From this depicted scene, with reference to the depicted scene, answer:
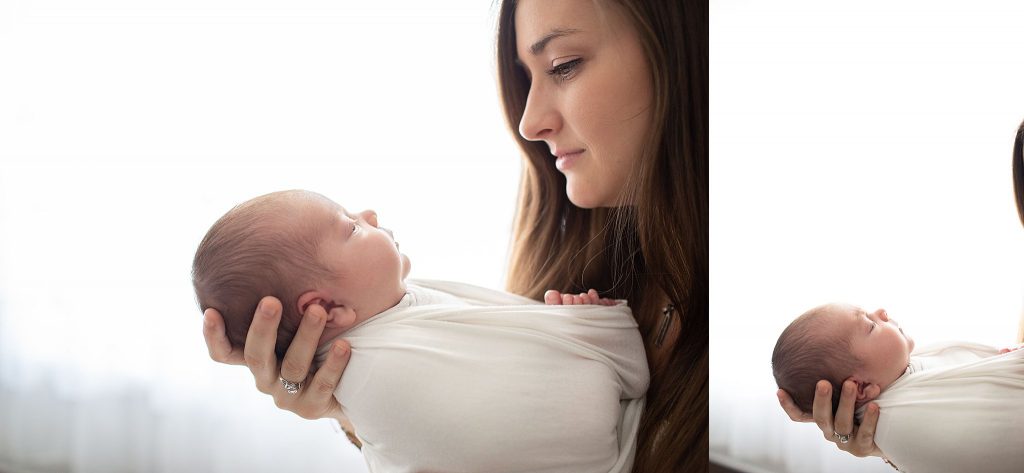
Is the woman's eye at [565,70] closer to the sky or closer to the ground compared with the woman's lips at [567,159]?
closer to the sky

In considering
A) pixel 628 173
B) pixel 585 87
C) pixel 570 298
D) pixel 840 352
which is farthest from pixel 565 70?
pixel 840 352

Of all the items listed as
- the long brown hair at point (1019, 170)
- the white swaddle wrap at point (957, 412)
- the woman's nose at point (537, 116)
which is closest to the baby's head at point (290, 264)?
the woman's nose at point (537, 116)

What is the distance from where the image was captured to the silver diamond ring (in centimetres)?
105

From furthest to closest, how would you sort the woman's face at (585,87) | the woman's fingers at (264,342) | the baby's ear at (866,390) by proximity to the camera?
1. the woman's face at (585,87)
2. the baby's ear at (866,390)
3. the woman's fingers at (264,342)

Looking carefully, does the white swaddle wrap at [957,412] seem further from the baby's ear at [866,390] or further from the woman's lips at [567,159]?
the woman's lips at [567,159]

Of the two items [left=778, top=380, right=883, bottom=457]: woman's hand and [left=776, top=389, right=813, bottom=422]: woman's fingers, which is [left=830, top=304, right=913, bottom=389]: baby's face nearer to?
[left=778, top=380, right=883, bottom=457]: woman's hand

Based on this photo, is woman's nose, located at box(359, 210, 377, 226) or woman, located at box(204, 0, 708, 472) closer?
woman's nose, located at box(359, 210, 377, 226)

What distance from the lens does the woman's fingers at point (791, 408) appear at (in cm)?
120

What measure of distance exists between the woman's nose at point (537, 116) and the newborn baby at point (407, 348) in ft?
0.95

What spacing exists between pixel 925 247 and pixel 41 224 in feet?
4.73

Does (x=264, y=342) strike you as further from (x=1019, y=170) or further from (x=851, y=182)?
(x=1019, y=170)

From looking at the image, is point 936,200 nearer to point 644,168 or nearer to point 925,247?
point 925,247

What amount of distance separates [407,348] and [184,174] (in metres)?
0.55

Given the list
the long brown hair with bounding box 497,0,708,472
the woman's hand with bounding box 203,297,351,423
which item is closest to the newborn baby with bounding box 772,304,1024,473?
the long brown hair with bounding box 497,0,708,472
